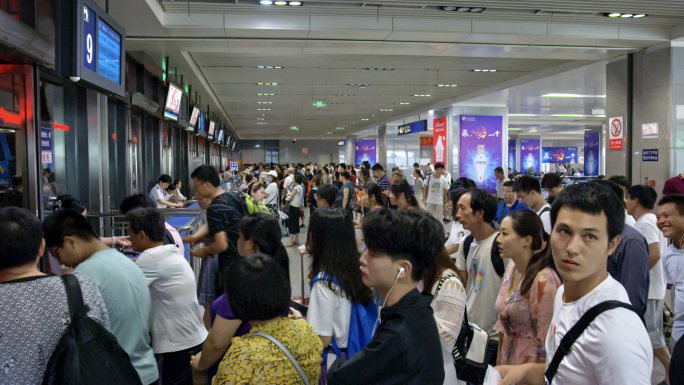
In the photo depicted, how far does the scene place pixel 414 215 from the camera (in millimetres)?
1749

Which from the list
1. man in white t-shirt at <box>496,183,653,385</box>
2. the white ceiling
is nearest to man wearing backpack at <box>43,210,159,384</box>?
man in white t-shirt at <box>496,183,653,385</box>

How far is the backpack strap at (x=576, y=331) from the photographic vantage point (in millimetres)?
1522

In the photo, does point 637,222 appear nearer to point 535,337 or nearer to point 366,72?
point 535,337

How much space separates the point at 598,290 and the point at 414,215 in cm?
65

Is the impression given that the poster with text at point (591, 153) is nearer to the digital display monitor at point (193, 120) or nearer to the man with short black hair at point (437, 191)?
the man with short black hair at point (437, 191)

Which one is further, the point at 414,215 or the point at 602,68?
the point at 602,68

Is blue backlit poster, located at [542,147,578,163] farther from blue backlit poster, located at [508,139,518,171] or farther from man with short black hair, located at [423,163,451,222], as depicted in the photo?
man with short black hair, located at [423,163,451,222]

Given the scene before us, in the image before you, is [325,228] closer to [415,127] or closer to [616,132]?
[616,132]

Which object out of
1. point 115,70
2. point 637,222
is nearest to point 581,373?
point 637,222

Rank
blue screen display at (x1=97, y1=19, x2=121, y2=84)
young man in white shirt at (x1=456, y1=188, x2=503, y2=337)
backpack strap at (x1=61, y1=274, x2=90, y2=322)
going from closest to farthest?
backpack strap at (x1=61, y1=274, x2=90, y2=322)
young man in white shirt at (x1=456, y1=188, x2=503, y2=337)
blue screen display at (x1=97, y1=19, x2=121, y2=84)

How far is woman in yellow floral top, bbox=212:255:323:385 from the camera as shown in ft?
5.53

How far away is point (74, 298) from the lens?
1974mm

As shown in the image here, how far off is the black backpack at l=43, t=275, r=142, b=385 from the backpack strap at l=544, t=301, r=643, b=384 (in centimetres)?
161

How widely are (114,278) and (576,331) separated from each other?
2.13 meters
